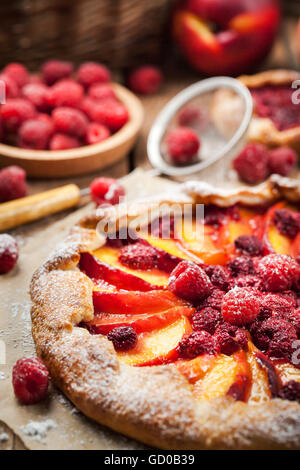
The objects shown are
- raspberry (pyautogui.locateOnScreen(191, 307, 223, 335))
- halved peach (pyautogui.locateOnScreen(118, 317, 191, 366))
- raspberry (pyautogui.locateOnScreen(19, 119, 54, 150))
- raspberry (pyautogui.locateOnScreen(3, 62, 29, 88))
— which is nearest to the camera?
halved peach (pyautogui.locateOnScreen(118, 317, 191, 366))

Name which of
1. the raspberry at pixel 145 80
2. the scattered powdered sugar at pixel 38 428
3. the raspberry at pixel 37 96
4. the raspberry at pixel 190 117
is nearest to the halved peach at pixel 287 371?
the scattered powdered sugar at pixel 38 428

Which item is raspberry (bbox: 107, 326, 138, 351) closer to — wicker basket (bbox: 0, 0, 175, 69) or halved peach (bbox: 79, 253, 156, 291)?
halved peach (bbox: 79, 253, 156, 291)

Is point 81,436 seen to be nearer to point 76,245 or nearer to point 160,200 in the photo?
point 76,245

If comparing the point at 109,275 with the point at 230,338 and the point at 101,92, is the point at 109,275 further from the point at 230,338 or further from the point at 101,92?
the point at 101,92

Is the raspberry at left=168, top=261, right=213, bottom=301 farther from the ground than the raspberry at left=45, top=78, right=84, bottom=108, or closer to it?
closer to it

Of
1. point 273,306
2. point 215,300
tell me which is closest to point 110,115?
point 215,300

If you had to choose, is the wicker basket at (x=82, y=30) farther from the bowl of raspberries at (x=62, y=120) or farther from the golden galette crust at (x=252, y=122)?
the golden galette crust at (x=252, y=122)

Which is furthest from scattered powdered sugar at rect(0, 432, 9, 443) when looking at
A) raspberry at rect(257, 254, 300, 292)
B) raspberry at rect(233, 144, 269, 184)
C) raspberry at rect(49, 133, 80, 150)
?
raspberry at rect(233, 144, 269, 184)
